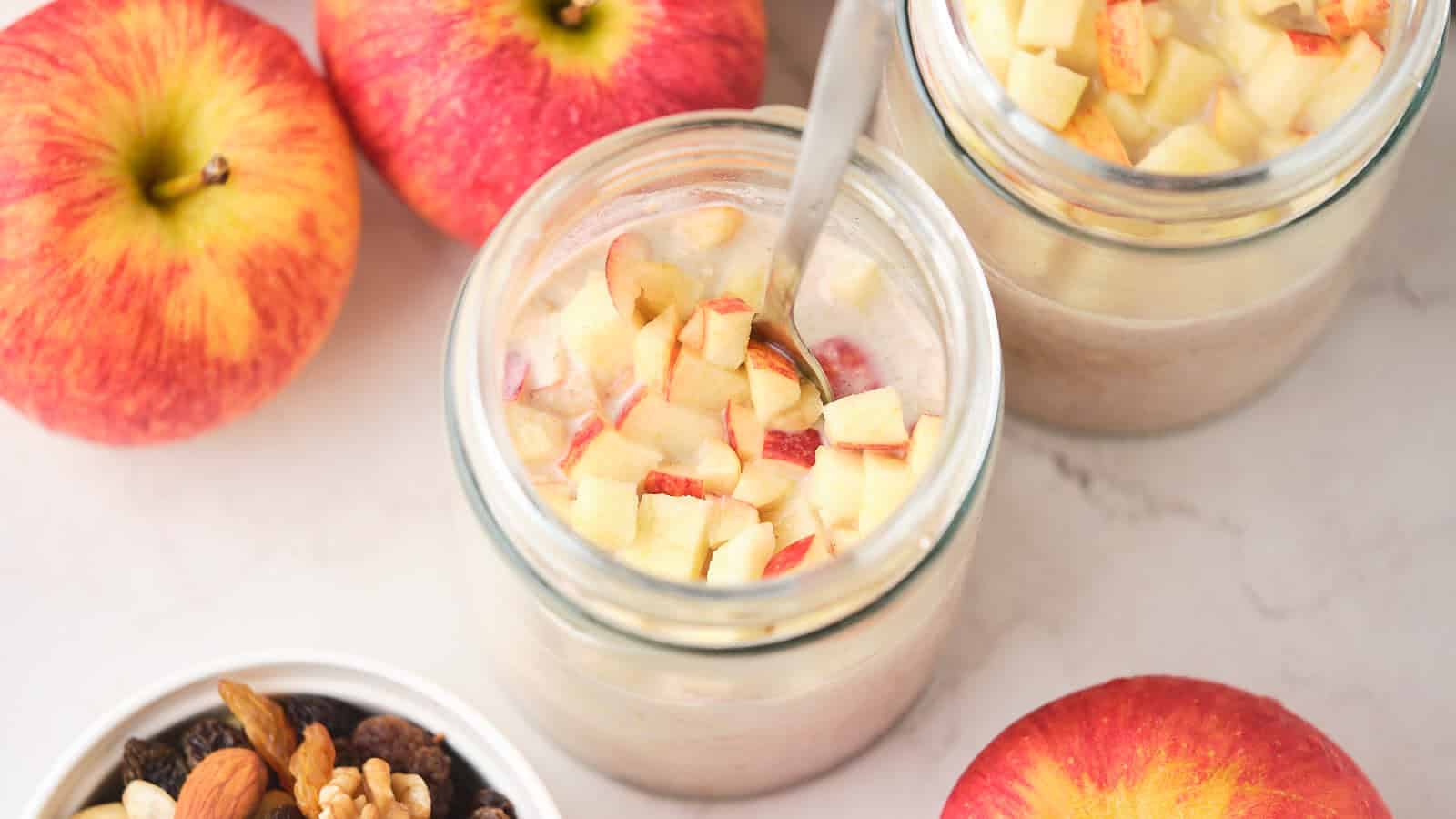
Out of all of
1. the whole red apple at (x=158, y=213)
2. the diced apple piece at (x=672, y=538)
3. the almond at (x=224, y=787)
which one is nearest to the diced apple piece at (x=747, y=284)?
the diced apple piece at (x=672, y=538)

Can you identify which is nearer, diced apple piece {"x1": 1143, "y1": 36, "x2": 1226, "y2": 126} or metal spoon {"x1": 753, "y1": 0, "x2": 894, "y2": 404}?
metal spoon {"x1": 753, "y1": 0, "x2": 894, "y2": 404}

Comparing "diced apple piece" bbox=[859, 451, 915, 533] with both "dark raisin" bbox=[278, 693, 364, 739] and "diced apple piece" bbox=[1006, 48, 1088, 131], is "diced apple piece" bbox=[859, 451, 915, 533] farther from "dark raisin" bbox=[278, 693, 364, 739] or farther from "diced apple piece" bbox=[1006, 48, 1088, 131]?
"dark raisin" bbox=[278, 693, 364, 739]

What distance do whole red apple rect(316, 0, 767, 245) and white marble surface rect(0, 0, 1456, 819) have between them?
0.13 metres

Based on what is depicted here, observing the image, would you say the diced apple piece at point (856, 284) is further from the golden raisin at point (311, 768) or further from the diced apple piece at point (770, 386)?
the golden raisin at point (311, 768)

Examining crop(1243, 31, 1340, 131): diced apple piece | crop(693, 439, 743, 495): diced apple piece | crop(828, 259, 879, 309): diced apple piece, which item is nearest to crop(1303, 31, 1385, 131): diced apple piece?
crop(1243, 31, 1340, 131): diced apple piece

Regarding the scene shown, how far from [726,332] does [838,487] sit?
9cm

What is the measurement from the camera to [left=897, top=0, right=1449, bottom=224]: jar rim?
806 mm

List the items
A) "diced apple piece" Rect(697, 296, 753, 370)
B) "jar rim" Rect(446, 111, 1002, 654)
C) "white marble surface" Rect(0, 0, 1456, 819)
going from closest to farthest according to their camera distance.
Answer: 1. "jar rim" Rect(446, 111, 1002, 654)
2. "diced apple piece" Rect(697, 296, 753, 370)
3. "white marble surface" Rect(0, 0, 1456, 819)

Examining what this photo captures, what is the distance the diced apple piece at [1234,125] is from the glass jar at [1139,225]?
0.04 m

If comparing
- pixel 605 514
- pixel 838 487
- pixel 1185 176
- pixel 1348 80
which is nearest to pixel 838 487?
pixel 838 487

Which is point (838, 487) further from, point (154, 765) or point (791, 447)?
point (154, 765)

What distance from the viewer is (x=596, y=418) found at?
831 millimetres

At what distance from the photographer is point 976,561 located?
1019 mm

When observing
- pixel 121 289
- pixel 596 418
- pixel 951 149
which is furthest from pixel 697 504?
pixel 121 289
